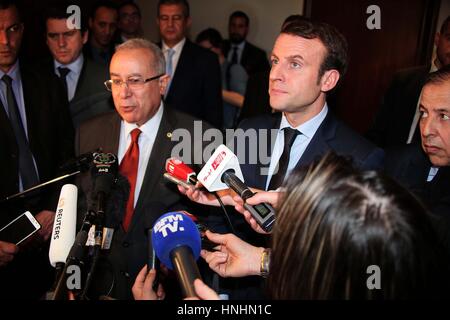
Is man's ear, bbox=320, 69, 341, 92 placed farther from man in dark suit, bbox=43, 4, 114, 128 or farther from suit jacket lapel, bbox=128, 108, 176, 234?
man in dark suit, bbox=43, 4, 114, 128

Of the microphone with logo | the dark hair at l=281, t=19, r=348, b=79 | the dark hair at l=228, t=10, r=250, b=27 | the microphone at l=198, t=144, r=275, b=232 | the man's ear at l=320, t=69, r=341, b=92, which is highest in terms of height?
the dark hair at l=228, t=10, r=250, b=27

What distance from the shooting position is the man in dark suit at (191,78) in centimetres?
338

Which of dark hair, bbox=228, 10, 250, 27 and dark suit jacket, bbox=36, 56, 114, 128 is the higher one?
dark hair, bbox=228, 10, 250, 27

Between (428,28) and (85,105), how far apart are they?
3886 mm

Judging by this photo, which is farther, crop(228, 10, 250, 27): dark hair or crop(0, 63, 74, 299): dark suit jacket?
crop(228, 10, 250, 27): dark hair

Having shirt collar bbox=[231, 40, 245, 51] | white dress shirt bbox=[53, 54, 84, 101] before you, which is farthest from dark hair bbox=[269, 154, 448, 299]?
shirt collar bbox=[231, 40, 245, 51]

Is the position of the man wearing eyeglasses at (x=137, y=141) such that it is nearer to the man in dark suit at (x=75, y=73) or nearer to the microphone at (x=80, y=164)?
the microphone at (x=80, y=164)

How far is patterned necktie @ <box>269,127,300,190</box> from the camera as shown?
1.71m

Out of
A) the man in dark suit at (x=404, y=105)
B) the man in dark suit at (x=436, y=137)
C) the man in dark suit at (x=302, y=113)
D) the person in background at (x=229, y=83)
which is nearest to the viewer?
the man in dark suit at (x=436, y=137)

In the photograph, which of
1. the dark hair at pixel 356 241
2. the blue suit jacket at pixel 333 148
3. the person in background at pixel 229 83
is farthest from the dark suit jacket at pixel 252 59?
the dark hair at pixel 356 241

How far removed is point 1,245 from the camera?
1709 millimetres

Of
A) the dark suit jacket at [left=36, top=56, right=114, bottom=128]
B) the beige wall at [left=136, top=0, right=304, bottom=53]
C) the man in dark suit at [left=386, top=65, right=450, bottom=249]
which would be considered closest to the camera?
the man in dark suit at [left=386, top=65, right=450, bottom=249]

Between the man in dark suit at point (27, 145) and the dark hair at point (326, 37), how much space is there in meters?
1.41
